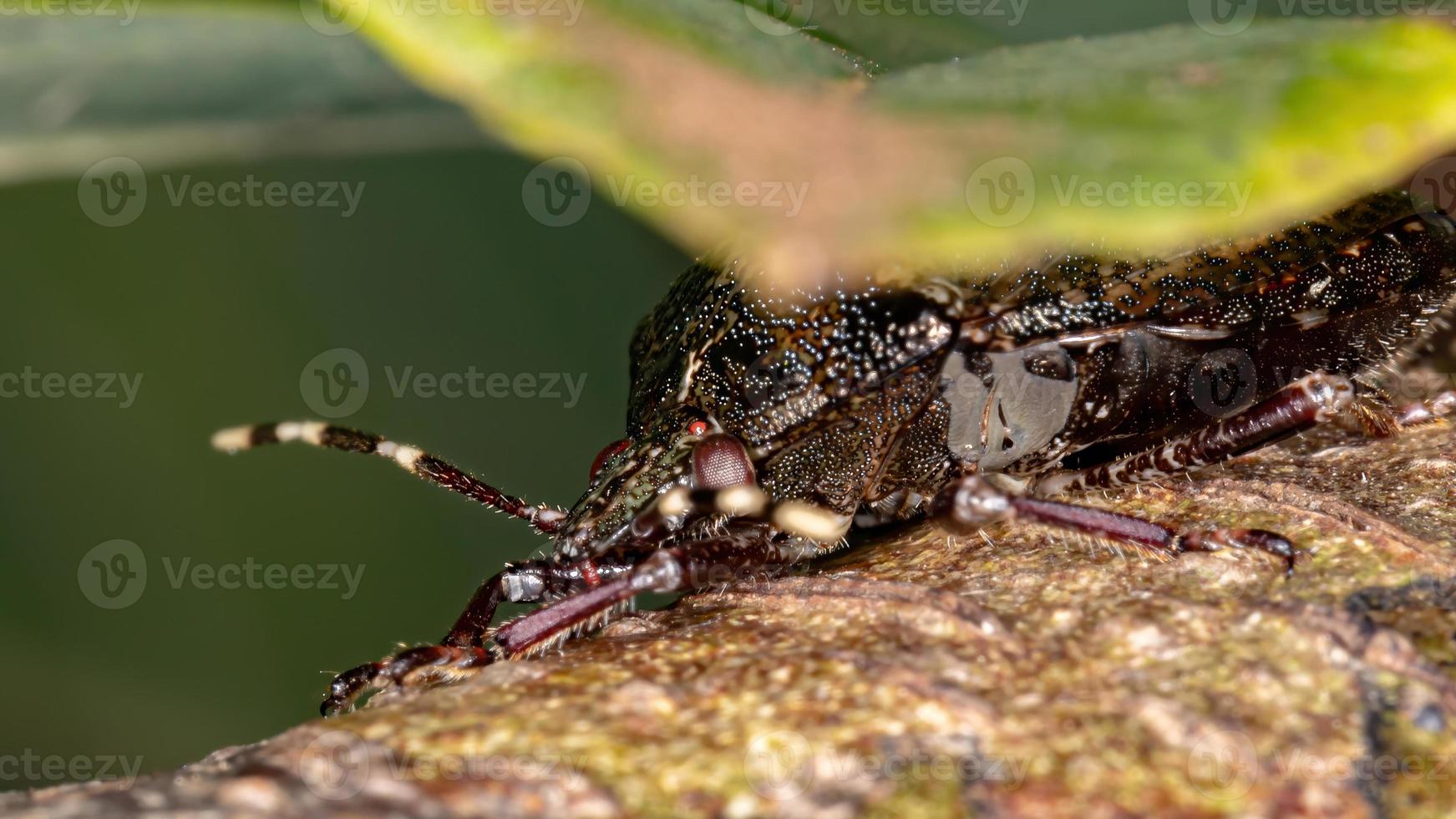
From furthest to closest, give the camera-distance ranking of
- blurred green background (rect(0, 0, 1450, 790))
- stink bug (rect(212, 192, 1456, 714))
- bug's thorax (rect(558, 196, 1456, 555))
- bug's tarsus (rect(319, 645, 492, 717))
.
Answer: blurred green background (rect(0, 0, 1450, 790)) < bug's thorax (rect(558, 196, 1456, 555)) < stink bug (rect(212, 192, 1456, 714)) < bug's tarsus (rect(319, 645, 492, 717))

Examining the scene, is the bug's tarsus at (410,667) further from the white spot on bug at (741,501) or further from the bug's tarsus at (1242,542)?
the bug's tarsus at (1242,542)

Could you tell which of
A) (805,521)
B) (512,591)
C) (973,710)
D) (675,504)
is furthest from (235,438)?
(973,710)

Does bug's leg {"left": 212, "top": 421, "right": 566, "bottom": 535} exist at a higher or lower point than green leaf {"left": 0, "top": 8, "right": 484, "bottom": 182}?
lower

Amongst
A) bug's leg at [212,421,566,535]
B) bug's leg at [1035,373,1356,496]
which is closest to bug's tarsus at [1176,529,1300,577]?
bug's leg at [1035,373,1356,496]

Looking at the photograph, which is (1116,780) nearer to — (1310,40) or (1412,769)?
(1412,769)

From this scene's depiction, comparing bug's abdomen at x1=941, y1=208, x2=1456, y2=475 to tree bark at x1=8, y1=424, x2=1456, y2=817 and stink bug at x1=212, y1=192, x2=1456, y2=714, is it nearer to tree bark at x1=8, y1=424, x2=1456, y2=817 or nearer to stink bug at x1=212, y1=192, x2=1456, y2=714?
stink bug at x1=212, y1=192, x2=1456, y2=714

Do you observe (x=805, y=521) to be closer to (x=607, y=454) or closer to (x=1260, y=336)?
(x=607, y=454)
